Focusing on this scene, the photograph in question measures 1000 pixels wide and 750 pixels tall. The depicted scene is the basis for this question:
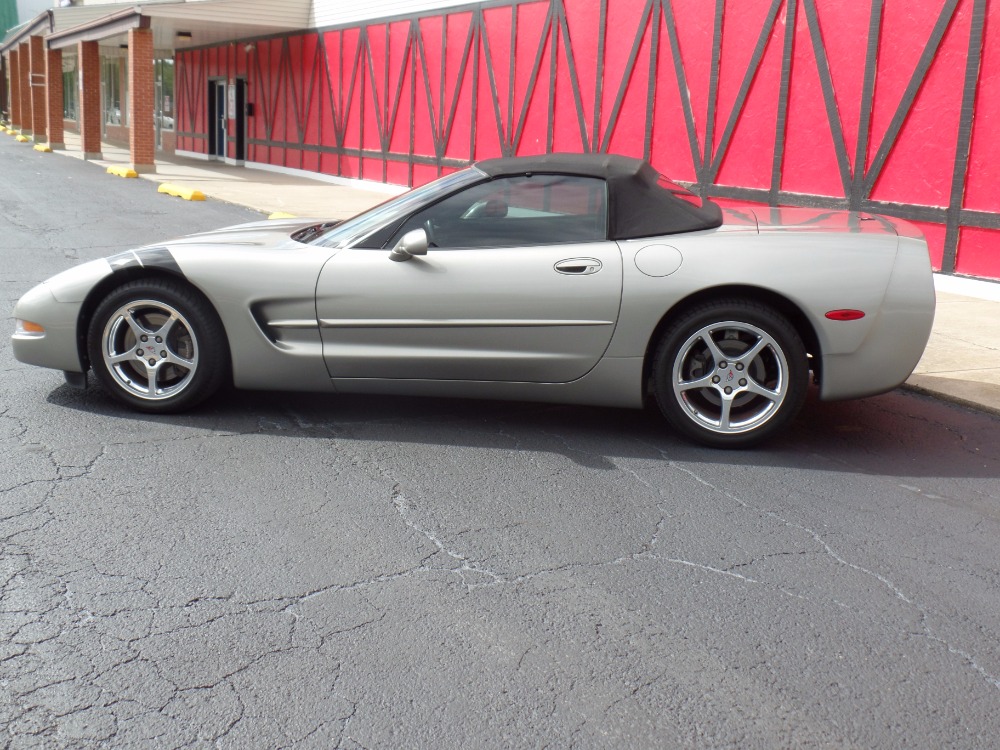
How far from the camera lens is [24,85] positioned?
1757 inches

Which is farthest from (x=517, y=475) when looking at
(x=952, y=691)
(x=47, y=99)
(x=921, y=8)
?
(x=47, y=99)

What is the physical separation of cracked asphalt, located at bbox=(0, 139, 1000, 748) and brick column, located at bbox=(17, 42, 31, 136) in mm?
41733

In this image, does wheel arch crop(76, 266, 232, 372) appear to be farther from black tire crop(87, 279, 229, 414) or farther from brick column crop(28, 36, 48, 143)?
brick column crop(28, 36, 48, 143)

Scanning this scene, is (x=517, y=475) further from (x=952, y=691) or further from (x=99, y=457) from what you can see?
(x=952, y=691)

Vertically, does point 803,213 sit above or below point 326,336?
above

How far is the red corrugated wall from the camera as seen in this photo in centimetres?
1045

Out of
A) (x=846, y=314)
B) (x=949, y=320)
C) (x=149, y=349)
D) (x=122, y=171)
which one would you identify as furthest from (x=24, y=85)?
(x=846, y=314)

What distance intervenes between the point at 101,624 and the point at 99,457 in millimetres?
1734

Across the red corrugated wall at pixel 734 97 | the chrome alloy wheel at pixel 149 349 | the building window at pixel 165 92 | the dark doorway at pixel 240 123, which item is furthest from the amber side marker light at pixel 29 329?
the building window at pixel 165 92

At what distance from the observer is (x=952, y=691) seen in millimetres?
3047

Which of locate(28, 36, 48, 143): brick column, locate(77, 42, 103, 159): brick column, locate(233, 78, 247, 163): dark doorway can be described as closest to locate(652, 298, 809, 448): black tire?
locate(233, 78, 247, 163): dark doorway

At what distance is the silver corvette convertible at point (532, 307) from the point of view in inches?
202

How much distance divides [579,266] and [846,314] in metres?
1.26

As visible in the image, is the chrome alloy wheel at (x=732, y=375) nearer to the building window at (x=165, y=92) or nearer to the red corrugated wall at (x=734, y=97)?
the red corrugated wall at (x=734, y=97)
